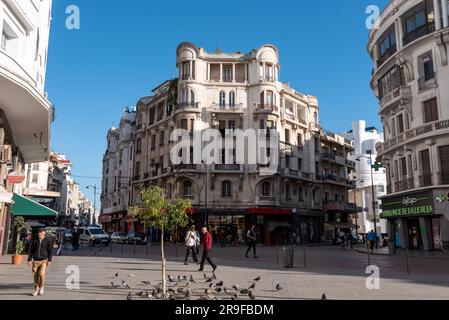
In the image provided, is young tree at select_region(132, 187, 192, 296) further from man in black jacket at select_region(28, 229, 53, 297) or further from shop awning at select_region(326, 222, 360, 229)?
shop awning at select_region(326, 222, 360, 229)

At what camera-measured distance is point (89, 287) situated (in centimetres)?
1039

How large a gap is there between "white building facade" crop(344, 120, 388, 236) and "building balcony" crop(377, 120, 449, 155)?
39.5m

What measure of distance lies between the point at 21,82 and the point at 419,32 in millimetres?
27873

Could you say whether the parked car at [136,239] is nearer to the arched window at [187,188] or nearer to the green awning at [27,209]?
the arched window at [187,188]

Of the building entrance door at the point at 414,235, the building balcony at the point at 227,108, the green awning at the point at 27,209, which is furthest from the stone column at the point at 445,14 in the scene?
the green awning at the point at 27,209

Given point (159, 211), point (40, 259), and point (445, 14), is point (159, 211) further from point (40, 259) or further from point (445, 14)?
point (445, 14)

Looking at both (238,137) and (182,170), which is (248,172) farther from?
(182,170)

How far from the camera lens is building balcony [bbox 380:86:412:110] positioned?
30.7 m

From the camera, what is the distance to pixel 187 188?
4403cm

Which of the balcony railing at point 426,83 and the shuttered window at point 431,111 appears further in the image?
the balcony railing at point 426,83

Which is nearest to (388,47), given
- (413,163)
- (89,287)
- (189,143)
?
(413,163)

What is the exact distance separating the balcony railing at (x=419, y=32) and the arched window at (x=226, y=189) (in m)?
22.1

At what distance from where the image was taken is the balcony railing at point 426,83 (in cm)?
2882

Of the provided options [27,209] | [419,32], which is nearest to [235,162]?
[419,32]
